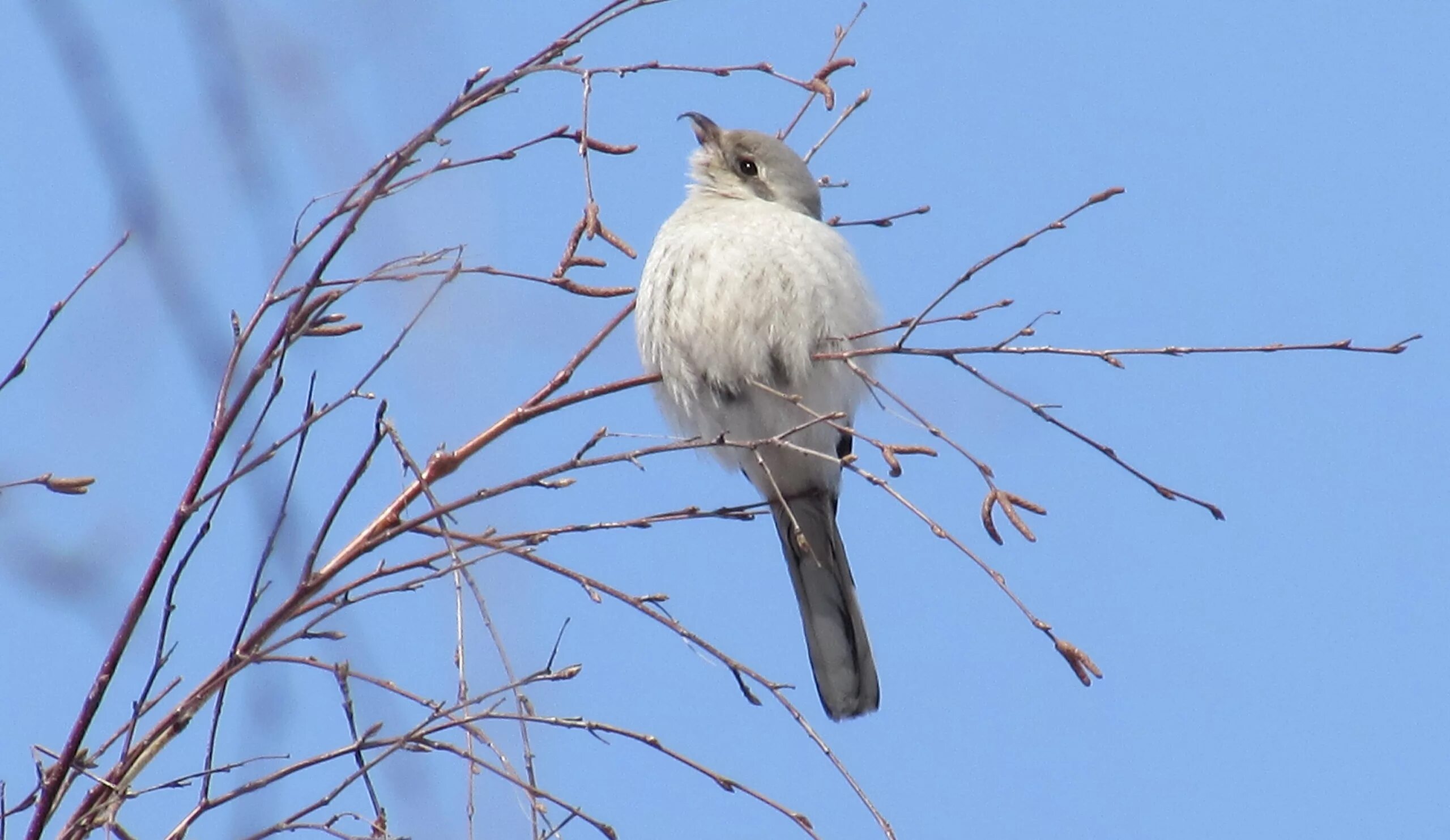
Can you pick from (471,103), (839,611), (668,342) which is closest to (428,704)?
(471,103)

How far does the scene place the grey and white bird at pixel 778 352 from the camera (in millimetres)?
4621

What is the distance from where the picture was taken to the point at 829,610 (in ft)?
17.2

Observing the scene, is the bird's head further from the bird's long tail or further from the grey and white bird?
the bird's long tail

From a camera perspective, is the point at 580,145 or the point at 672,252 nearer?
the point at 580,145

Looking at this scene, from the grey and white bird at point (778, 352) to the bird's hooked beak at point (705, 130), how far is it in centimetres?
29

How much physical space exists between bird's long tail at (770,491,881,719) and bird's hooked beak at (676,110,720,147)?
1.38 metres

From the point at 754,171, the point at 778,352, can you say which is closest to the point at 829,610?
the point at 778,352

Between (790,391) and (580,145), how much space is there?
1832 millimetres

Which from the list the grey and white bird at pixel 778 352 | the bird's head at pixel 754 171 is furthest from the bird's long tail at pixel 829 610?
the bird's head at pixel 754 171

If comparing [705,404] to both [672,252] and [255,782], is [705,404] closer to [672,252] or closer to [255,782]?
[672,252]

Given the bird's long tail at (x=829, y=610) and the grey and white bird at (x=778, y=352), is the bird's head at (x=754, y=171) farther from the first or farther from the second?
the bird's long tail at (x=829, y=610)

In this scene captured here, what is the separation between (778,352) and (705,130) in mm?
1475

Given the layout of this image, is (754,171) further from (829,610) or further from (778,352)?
(829,610)

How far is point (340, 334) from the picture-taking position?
2832 mm
